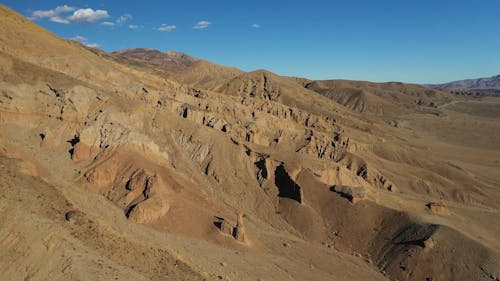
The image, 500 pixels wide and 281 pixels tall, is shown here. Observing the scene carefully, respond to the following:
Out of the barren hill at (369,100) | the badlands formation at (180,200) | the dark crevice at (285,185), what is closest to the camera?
the badlands formation at (180,200)

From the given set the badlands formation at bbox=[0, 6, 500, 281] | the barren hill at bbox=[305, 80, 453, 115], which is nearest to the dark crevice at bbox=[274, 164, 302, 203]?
the badlands formation at bbox=[0, 6, 500, 281]

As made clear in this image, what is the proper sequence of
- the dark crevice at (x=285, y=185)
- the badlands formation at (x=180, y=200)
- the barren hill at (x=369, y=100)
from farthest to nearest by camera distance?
the barren hill at (x=369, y=100) < the dark crevice at (x=285, y=185) < the badlands formation at (x=180, y=200)

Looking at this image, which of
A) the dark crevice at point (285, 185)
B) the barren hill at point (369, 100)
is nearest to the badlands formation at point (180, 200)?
the dark crevice at point (285, 185)

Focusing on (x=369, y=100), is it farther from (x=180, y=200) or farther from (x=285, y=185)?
(x=180, y=200)

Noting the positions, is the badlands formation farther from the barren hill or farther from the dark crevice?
the barren hill

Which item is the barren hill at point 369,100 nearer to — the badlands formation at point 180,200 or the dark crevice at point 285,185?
the badlands formation at point 180,200

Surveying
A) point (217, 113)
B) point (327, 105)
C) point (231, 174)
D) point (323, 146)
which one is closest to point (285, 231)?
point (231, 174)

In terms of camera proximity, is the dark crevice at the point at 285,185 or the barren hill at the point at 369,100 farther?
the barren hill at the point at 369,100

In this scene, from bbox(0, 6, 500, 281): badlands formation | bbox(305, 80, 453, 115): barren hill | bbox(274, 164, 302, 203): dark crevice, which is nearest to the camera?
bbox(0, 6, 500, 281): badlands formation

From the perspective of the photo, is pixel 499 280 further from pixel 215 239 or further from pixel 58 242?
pixel 58 242
